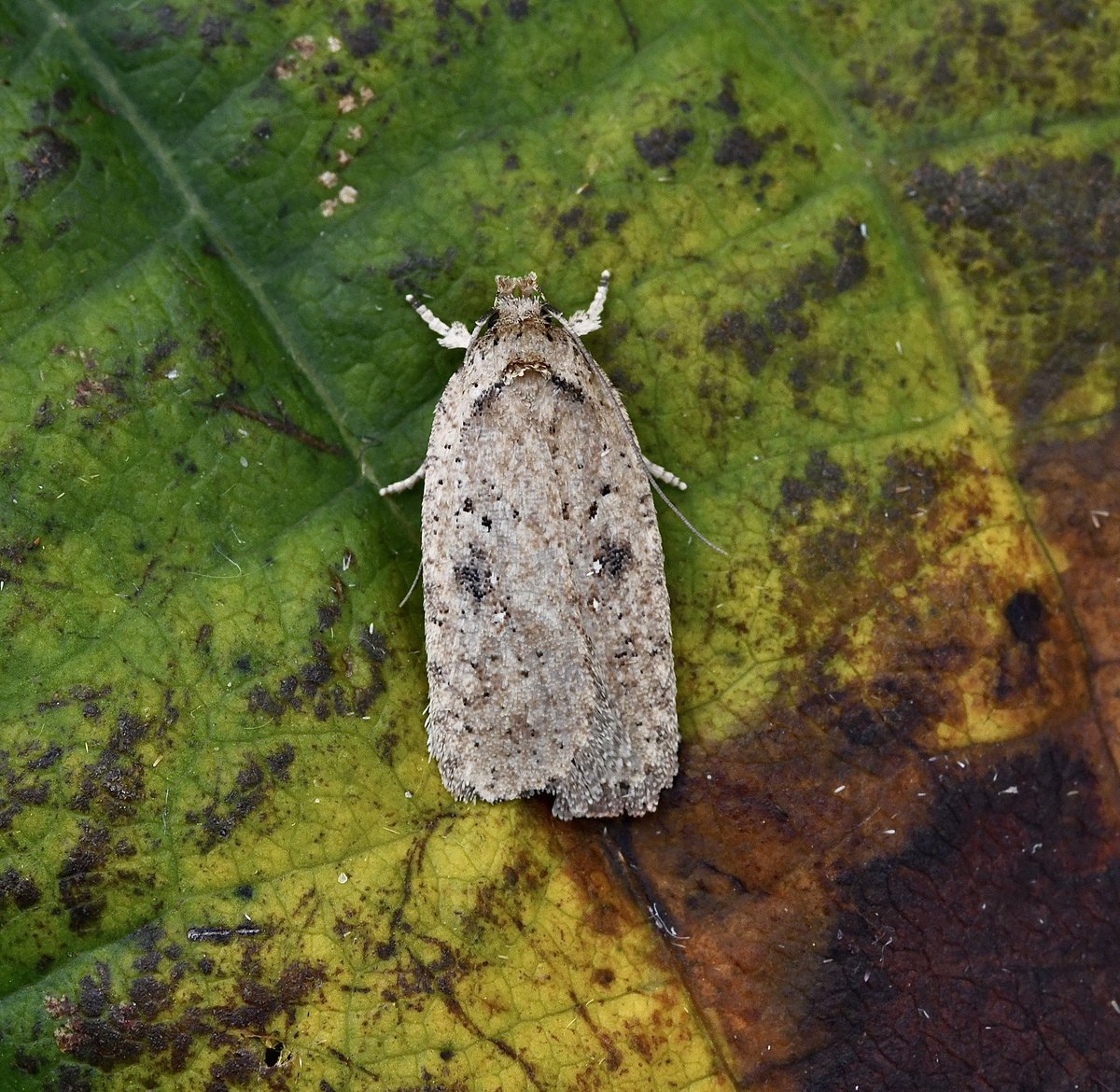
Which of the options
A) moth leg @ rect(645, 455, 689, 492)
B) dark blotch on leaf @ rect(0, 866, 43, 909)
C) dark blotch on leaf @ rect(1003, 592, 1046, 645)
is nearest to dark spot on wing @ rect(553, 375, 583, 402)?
moth leg @ rect(645, 455, 689, 492)

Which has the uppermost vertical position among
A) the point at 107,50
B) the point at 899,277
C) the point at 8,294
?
the point at 107,50

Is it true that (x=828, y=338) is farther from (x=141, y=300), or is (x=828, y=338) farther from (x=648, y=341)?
(x=141, y=300)

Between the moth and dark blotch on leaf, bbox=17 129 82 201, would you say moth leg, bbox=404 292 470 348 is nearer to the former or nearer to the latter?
the moth

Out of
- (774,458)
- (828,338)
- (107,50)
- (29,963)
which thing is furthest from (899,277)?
(29,963)

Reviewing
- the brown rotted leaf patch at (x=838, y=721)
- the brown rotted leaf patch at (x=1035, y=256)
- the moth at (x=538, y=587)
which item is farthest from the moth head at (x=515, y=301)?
the brown rotted leaf patch at (x=1035, y=256)

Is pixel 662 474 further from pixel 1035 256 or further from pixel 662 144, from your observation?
pixel 1035 256

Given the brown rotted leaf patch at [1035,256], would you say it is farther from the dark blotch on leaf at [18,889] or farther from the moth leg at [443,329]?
the dark blotch on leaf at [18,889]
